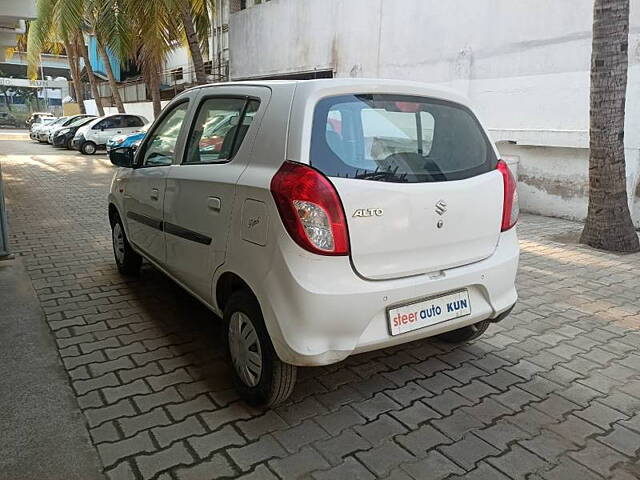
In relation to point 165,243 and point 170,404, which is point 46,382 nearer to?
point 170,404

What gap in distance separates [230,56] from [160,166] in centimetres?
1551

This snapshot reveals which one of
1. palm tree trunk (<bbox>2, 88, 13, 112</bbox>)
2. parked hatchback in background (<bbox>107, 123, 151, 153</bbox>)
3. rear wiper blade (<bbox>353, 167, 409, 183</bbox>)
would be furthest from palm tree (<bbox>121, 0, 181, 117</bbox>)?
palm tree trunk (<bbox>2, 88, 13, 112</bbox>)

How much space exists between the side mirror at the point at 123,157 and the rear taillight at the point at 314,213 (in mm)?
2520

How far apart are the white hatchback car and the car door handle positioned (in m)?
0.01

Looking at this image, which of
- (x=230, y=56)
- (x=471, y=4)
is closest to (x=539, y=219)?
(x=471, y=4)

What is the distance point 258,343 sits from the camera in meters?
2.80

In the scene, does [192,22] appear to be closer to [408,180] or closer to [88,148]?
[88,148]

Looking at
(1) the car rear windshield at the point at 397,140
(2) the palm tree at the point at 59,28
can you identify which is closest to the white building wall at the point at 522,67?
(1) the car rear windshield at the point at 397,140

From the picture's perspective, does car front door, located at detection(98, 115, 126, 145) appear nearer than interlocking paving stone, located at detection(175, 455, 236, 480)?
No

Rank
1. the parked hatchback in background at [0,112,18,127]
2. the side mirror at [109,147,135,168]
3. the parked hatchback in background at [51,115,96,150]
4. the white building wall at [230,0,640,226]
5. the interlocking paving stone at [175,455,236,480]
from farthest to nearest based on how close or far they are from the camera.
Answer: the parked hatchback in background at [0,112,18,127]
the parked hatchback in background at [51,115,96,150]
the white building wall at [230,0,640,226]
the side mirror at [109,147,135,168]
the interlocking paving stone at [175,455,236,480]

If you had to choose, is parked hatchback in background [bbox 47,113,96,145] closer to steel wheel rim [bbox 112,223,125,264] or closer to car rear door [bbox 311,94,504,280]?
steel wheel rim [bbox 112,223,125,264]

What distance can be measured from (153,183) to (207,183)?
98cm

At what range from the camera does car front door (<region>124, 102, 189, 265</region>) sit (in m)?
3.87

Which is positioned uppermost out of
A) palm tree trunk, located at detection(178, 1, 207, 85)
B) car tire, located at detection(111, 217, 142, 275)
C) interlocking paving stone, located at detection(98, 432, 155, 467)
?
palm tree trunk, located at detection(178, 1, 207, 85)
